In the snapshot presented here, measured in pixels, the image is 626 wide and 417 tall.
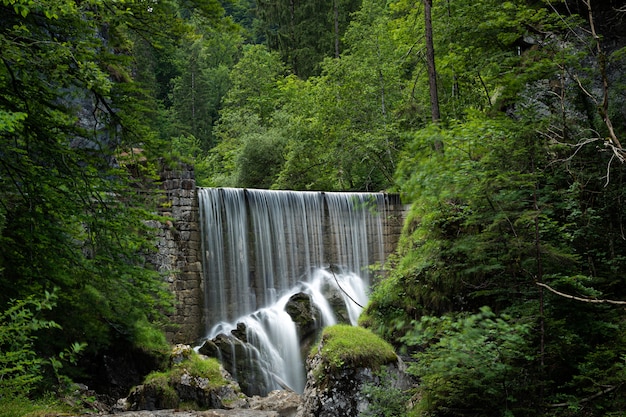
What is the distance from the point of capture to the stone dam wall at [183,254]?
1399 centimetres

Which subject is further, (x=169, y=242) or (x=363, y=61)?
(x=363, y=61)

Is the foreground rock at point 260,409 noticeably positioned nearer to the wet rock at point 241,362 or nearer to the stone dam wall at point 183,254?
the wet rock at point 241,362

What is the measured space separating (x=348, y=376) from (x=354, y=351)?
343mm

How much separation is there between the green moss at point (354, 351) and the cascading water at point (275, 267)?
5200mm

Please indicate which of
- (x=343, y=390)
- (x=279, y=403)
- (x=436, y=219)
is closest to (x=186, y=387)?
(x=279, y=403)

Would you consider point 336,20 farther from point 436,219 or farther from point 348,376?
point 348,376

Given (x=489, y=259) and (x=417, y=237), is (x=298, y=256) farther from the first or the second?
(x=489, y=259)

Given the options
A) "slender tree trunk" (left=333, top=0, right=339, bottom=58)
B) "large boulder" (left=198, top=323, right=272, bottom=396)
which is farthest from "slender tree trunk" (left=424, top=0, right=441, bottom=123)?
"slender tree trunk" (left=333, top=0, right=339, bottom=58)

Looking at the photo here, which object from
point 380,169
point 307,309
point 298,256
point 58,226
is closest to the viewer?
point 58,226

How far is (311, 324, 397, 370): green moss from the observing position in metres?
7.34

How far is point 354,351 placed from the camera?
7418mm

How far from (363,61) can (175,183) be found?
1016cm

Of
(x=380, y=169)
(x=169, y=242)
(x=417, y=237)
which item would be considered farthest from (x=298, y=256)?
(x=417, y=237)

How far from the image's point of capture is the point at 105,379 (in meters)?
9.40
